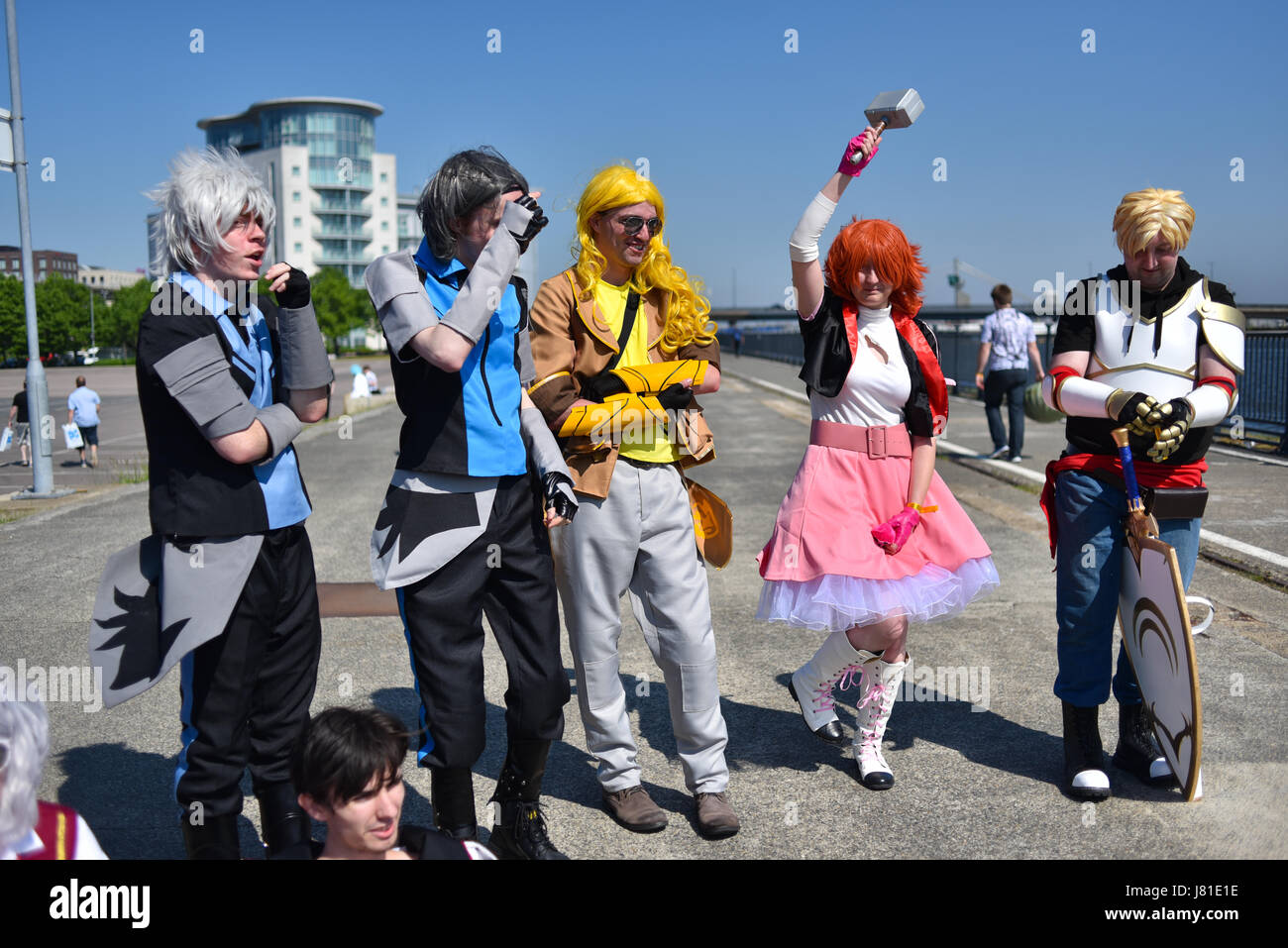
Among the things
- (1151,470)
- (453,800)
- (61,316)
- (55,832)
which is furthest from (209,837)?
(61,316)

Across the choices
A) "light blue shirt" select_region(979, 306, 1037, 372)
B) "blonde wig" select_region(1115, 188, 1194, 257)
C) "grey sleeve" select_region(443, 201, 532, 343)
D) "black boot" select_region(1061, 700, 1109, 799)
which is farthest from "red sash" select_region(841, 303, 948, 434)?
"light blue shirt" select_region(979, 306, 1037, 372)

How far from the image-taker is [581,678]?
138 inches

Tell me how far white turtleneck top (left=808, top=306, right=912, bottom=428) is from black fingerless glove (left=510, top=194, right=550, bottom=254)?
1348mm

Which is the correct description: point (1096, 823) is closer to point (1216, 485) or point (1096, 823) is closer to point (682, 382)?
point (682, 382)

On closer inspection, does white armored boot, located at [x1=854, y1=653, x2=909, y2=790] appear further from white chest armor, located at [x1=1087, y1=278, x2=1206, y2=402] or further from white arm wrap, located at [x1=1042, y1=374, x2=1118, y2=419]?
white chest armor, located at [x1=1087, y1=278, x2=1206, y2=402]

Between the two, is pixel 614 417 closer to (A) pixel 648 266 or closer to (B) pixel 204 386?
(A) pixel 648 266

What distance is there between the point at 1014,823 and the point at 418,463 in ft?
7.18

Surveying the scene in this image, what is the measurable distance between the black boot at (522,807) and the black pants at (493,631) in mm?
65

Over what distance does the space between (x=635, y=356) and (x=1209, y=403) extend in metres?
1.86

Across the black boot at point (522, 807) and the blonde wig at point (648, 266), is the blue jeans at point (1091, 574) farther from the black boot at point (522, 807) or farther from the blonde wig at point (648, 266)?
the black boot at point (522, 807)

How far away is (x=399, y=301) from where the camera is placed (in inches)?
113

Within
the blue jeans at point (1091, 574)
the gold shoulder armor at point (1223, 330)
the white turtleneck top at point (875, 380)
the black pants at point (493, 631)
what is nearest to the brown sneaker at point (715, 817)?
the black pants at point (493, 631)

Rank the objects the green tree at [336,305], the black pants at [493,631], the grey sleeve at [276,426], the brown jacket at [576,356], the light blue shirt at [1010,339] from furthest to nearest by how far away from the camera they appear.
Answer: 1. the green tree at [336,305]
2. the light blue shirt at [1010,339]
3. the brown jacket at [576,356]
4. the black pants at [493,631]
5. the grey sleeve at [276,426]

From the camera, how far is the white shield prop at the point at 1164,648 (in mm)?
3305
